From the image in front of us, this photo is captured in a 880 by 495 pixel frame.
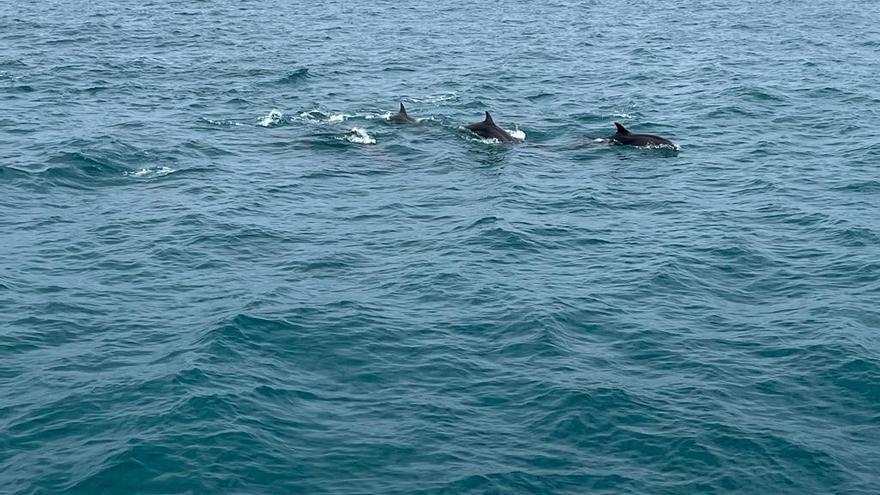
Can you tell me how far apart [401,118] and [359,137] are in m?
3.80

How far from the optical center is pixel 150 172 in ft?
174

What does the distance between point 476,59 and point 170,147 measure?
30.8 metres

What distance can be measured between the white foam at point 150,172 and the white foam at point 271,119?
32.0 feet

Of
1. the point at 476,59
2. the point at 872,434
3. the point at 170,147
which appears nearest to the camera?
the point at 872,434

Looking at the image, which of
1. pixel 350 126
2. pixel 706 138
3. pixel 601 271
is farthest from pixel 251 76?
pixel 601 271

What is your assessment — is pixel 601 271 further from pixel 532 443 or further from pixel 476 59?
pixel 476 59

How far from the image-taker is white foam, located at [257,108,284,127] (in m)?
62.5

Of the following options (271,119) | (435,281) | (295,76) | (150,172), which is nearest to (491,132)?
(271,119)

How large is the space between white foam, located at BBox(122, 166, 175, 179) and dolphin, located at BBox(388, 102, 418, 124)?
13947 millimetres

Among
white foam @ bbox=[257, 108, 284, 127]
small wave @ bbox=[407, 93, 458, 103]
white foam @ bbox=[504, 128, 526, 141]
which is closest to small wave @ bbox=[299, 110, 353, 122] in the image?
white foam @ bbox=[257, 108, 284, 127]

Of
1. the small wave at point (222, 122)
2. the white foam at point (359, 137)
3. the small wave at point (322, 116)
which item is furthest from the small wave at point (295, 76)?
the white foam at point (359, 137)

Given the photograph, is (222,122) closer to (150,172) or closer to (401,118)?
(401,118)

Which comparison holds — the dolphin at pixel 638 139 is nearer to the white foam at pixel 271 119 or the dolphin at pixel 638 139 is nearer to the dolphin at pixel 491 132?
the dolphin at pixel 491 132

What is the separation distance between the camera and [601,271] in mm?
42531
